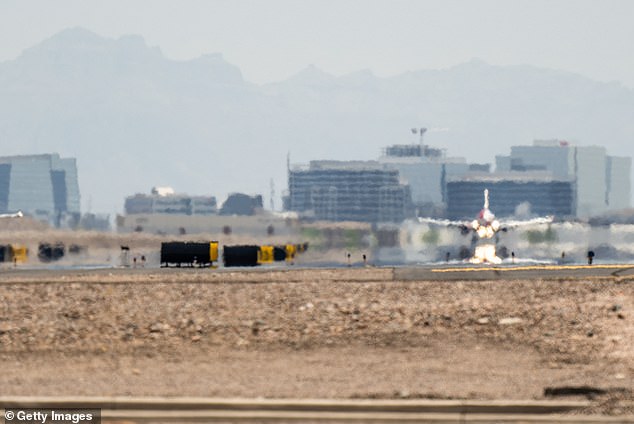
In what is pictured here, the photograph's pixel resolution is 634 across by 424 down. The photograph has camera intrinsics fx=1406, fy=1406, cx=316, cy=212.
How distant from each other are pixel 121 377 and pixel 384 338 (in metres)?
8.97

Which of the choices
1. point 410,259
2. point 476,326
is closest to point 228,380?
point 476,326

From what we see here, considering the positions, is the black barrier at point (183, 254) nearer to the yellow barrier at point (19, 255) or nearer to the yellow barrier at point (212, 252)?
the yellow barrier at point (212, 252)

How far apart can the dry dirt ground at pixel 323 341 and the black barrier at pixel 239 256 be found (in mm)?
57403

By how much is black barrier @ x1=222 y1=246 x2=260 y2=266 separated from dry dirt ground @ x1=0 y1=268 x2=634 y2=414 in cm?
5740

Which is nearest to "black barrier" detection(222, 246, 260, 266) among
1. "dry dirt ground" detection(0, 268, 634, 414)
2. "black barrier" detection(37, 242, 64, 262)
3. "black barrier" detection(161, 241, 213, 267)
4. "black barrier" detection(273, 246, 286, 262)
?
"black barrier" detection(161, 241, 213, 267)

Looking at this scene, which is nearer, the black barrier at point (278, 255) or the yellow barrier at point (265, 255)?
the yellow barrier at point (265, 255)

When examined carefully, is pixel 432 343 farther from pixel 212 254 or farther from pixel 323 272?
pixel 212 254

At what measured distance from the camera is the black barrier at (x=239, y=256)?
11088 centimetres

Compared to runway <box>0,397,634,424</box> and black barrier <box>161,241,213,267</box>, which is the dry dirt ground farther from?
black barrier <box>161,241,213,267</box>

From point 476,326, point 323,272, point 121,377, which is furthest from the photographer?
point 323,272

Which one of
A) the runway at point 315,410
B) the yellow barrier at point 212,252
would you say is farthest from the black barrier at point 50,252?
the runway at point 315,410

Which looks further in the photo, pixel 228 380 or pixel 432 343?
pixel 432 343

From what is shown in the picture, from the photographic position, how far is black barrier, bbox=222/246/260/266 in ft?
364

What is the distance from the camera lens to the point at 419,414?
A: 25.5 metres
